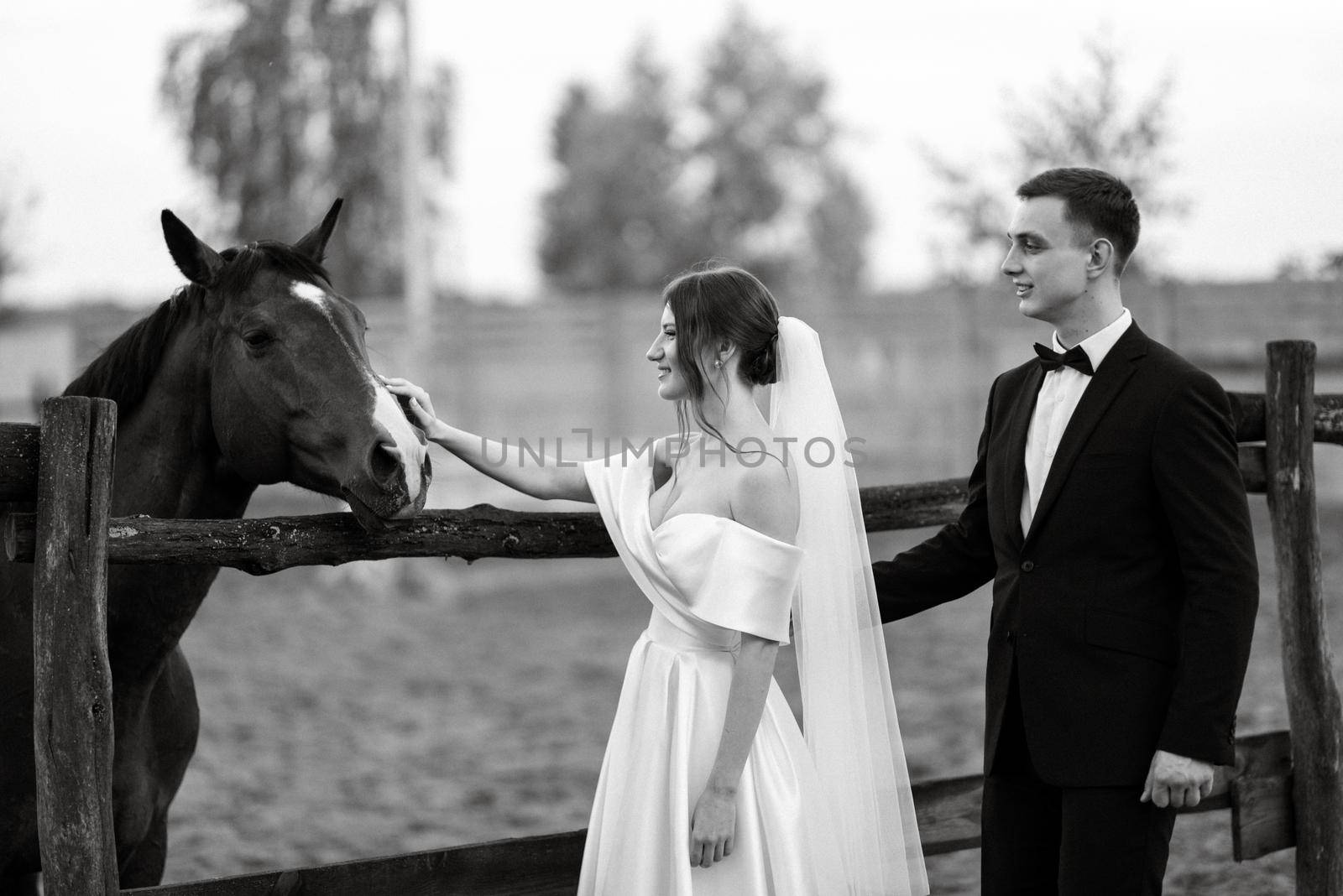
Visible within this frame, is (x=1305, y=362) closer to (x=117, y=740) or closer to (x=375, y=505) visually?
A: (x=375, y=505)

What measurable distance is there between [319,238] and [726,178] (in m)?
38.9

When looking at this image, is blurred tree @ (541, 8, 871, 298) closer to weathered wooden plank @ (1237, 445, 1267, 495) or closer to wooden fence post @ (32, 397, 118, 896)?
weathered wooden plank @ (1237, 445, 1267, 495)

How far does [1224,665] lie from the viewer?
8.27 feet

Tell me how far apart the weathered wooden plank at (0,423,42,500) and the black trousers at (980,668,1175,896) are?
2.24 metres

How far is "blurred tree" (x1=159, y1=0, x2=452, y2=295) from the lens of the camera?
16.0 meters

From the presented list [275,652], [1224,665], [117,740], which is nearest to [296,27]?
[275,652]

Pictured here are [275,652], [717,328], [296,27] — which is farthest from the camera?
[296,27]

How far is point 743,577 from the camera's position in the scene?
2.58 m

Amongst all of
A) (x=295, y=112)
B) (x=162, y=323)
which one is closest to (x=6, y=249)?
(x=295, y=112)

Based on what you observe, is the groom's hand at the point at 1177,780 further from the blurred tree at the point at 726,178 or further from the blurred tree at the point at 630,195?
the blurred tree at the point at 630,195

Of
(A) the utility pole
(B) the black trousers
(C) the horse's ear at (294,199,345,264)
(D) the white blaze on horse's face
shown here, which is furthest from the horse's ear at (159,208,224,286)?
(A) the utility pole

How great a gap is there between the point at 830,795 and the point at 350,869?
1131 millimetres

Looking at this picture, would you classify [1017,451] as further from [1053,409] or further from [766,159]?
[766,159]

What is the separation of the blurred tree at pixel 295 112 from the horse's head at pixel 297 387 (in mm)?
12873
